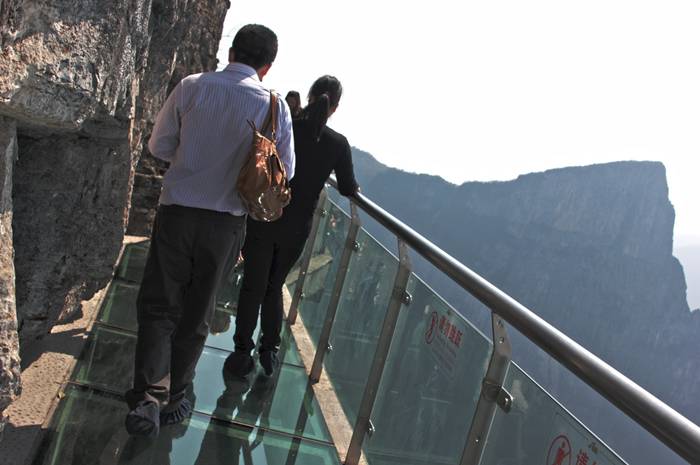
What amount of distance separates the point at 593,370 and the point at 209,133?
1863 millimetres

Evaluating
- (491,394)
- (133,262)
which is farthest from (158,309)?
(133,262)

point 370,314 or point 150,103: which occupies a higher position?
point 150,103

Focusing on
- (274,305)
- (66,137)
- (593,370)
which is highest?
(66,137)

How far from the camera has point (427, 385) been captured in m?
3.01

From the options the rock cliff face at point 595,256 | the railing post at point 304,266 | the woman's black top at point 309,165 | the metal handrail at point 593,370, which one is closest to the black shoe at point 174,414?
the woman's black top at point 309,165

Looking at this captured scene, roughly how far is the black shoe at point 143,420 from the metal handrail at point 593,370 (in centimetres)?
138

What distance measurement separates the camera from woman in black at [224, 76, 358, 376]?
4035 mm

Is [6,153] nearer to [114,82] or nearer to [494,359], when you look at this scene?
[114,82]

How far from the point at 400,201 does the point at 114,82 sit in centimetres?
16063

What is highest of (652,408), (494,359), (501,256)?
(652,408)

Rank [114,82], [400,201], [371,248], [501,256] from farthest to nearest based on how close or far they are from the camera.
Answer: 1. [400,201]
2. [501,256]
3. [371,248]
4. [114,82]

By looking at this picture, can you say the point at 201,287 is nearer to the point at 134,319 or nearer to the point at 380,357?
the point at 380,357

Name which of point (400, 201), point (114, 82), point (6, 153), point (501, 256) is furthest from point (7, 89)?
point (400, 201)

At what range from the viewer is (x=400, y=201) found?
162875 mm
